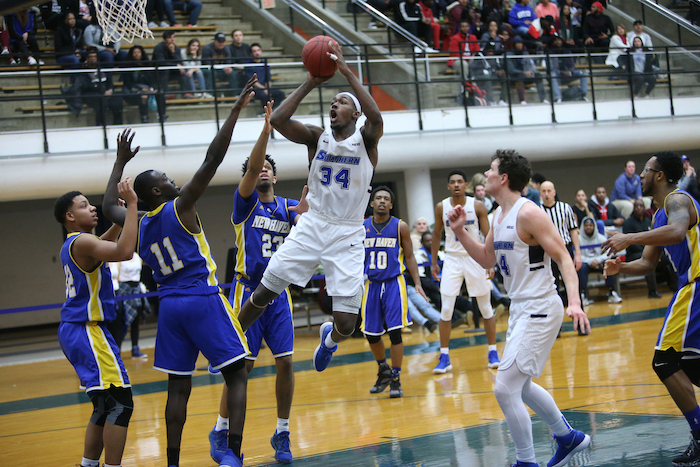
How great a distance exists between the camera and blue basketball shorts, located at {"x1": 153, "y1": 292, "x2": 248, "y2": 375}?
4348 millimetres

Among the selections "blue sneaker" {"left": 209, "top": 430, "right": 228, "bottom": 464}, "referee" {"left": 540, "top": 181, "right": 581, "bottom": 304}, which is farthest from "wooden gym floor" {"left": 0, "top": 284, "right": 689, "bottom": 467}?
"referee" {"left": 540, "top": 181, "right": 581, "bottom": 304}

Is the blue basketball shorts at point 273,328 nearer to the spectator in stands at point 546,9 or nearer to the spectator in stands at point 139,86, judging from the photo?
the spectator in stands at point 139,86

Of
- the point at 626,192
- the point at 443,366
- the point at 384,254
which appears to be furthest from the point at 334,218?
the point at 626,192

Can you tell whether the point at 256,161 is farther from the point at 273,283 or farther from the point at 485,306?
the point at 485,306

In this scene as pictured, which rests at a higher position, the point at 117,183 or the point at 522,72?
the point at 522,72

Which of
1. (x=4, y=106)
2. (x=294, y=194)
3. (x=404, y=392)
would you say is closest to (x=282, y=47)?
(x=294, y=194)

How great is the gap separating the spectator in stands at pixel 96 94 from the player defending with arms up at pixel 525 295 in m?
8.80

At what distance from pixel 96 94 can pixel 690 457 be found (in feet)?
33.4

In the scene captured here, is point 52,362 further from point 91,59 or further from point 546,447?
point 546,447

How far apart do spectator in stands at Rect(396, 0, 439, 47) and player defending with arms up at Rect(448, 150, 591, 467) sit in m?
12.2

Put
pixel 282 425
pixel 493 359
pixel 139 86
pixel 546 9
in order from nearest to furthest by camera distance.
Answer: pixel 282 425 → pixel 493 359 → pixel 139 86 → pixel 546 9

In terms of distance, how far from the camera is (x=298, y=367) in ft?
29.7

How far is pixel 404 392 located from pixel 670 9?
15709mm

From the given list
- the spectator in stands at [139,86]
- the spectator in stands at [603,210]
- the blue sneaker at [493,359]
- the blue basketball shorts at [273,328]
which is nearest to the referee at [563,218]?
the blue sneaker at [493,359]
